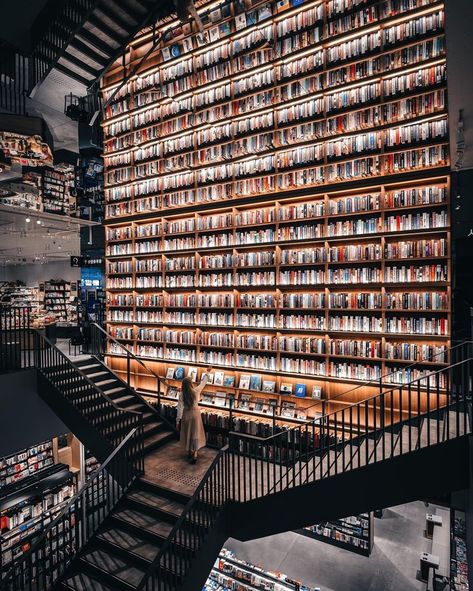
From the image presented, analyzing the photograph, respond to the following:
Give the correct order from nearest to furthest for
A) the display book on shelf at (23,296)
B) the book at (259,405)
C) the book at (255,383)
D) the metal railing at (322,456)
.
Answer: the metal railing at (322,456) < the book at (259,405) < the book at (255,383) < the display book on shelf at (23,296)

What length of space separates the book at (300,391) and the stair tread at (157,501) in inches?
84.0

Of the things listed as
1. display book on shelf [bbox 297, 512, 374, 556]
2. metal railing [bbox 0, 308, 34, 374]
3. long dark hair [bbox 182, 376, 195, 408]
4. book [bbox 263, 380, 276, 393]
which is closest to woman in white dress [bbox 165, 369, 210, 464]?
long dark hair [bbox 182, 376, 195, 408]

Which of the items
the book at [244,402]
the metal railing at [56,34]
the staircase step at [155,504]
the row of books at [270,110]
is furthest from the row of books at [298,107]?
the staircase step at [155,504]

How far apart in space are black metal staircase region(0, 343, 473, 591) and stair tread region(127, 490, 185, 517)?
0.04 ft

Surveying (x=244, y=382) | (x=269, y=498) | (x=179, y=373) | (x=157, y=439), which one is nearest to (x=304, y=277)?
(x=244, y=382)

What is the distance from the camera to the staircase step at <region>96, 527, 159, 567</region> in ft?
12.1

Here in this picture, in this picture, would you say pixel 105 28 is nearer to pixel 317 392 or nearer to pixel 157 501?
pixel 317 392

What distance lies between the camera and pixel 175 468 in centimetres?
484

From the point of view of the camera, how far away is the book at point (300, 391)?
5227 mm

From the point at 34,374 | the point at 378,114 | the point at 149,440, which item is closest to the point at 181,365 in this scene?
the point at 149,440

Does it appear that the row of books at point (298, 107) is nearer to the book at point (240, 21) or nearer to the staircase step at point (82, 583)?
the book at point (240, 21)

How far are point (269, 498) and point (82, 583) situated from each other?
2.08 meters

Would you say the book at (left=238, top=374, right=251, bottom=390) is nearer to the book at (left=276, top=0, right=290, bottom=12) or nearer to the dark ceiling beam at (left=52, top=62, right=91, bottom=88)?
the book at (left=276, top=0, right=290, bottom=12)

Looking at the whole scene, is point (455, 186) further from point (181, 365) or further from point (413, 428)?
point (181, 365)
